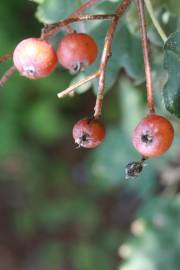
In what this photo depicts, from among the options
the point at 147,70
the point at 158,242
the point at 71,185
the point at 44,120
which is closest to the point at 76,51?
the point at 147,70

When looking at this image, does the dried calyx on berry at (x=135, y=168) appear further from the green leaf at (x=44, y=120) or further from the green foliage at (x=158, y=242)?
the green leaf at (x=44, y=120)

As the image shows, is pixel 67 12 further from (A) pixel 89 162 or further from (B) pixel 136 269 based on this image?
(A) pixel 89 162

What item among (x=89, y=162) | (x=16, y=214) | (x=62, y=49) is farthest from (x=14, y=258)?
(x=62, y=49)

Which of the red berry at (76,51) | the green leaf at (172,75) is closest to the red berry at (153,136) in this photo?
the green leaf at (172,75)

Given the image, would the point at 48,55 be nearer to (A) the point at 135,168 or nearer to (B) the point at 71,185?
(A) the point at 135,168

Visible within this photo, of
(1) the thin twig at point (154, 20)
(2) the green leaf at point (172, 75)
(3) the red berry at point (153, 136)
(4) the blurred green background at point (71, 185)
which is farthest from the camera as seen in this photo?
(4) the blurred green background at point (71, 185)

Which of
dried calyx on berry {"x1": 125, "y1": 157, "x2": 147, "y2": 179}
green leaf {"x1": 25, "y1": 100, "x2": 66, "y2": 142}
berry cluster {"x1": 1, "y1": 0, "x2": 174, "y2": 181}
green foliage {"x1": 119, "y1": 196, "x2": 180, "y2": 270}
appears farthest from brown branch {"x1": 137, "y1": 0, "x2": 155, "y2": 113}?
green leaf {"x1": 25, "y1": 100, "x2": 66, "y2": 142}
